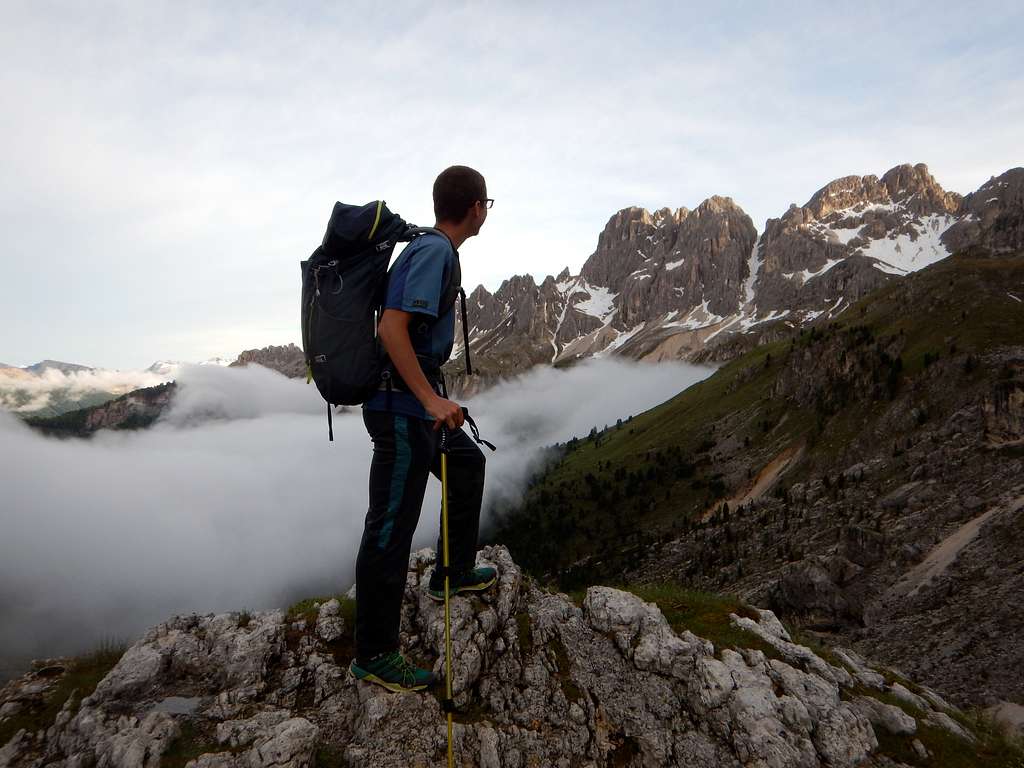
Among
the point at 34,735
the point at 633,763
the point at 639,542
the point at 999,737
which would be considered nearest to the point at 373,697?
the point at 633,763

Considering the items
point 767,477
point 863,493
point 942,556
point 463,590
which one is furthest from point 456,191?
point 767,477

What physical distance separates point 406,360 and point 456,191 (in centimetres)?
262

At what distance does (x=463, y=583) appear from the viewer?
9414 millimetres

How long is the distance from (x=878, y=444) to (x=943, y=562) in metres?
48.3

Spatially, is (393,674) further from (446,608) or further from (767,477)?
(767,477)

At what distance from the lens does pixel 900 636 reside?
1762 inches

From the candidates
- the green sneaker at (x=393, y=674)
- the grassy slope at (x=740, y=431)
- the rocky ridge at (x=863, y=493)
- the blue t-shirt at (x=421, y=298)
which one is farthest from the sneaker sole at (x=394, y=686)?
the grassy slope at (x=740, y=431)

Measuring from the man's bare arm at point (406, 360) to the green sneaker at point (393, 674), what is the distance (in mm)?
3628

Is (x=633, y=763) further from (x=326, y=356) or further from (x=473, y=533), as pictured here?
(x=326, y=356)

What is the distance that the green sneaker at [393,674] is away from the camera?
24.5 feet

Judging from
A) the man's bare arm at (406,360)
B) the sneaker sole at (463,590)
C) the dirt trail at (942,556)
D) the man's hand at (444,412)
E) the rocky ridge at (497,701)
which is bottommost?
the dirt trail at (942,556)

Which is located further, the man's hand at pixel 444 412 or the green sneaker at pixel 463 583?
the green sneaker at pixel 463 583

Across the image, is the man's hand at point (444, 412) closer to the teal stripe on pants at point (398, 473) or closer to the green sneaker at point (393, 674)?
the teal stripe on pants at point (398, 473)

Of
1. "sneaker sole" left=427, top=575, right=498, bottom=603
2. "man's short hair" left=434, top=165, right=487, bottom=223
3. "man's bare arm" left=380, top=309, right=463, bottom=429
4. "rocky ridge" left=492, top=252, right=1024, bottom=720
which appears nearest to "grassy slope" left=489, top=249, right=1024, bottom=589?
"rocky ridge" left=492, top=252, right=1024, bottom=720
